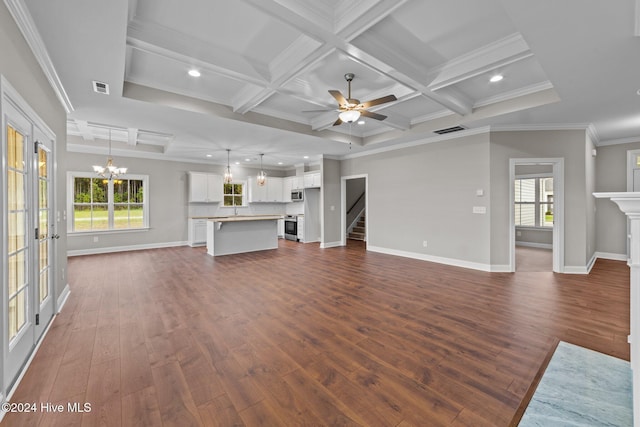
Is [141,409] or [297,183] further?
[297,183]

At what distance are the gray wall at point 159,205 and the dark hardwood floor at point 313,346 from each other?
3212 mm

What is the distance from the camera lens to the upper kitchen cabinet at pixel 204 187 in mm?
8406

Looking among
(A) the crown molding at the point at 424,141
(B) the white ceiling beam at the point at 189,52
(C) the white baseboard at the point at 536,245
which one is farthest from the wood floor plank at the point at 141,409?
(C) the white baseboard at the point at 536,245

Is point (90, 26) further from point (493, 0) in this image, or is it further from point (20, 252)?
point (493, 0)

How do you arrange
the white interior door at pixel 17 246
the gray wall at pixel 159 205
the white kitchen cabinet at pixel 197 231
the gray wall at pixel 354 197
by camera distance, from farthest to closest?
the gray wall at pixel 354 197 < the white kitchen cabinet at pixel 197 231 < the gray wall at pixel 159 205 < the white interior door at pixel 17 246

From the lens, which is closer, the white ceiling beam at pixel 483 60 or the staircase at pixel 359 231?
the white ceiling beam at pixel 483 60

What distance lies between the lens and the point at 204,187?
28.2ft

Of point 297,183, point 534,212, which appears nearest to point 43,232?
point 297,183

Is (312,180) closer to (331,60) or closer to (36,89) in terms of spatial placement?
(331,60)

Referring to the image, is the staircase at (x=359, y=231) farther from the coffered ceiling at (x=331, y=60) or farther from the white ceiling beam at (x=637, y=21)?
the white ceiling beam at (x=637, y=21)

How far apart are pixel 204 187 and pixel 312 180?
3395 millimetres

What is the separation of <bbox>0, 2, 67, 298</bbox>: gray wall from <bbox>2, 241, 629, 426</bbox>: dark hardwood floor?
839mm

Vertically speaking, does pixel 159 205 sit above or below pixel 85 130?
below

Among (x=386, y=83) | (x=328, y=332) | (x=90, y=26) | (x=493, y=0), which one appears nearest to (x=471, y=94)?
(x=386, y=83)
